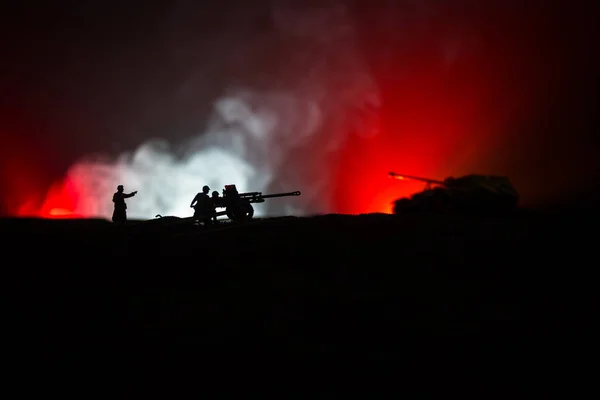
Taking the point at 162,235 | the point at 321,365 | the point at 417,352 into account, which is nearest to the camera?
the point at 321,365

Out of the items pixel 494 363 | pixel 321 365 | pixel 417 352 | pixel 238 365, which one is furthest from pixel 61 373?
pixel 494 363

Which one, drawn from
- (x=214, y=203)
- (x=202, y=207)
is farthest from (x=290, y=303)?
(x=214, y=203)

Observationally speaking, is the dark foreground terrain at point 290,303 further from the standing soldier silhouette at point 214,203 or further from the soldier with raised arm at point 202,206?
the standing soldier silhouette at point 214,203

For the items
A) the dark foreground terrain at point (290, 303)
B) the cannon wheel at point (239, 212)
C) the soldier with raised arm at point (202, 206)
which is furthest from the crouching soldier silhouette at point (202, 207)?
the dark foreground terrain at point (290, 303)

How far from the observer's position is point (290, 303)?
19.5 ft

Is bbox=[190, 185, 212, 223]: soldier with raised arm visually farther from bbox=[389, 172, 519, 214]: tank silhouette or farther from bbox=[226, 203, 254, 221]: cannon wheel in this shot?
bbox=[389, 172, 519, 214]: tank silhouette

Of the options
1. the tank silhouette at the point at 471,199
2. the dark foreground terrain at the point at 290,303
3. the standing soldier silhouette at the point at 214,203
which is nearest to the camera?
the dark foreground terrain at the point at 290,303

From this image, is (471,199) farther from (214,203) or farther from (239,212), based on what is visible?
(214,203)

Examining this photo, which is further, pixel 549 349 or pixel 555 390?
pixel 549 349

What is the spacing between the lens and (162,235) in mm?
11078

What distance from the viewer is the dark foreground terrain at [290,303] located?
460cm

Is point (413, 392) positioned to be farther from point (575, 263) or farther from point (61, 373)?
point (575, 263)

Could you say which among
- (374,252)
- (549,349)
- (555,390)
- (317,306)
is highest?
(374,252)

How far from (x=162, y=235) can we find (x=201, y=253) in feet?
9.77
